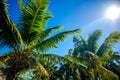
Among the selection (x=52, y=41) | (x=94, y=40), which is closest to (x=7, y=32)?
(x=52, y=41)

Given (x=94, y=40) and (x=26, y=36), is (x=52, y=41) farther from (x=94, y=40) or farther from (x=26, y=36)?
(x=94, y=40)

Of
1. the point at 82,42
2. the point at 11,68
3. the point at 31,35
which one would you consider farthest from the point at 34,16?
the point at 82,42

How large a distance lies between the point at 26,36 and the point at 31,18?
98 cm

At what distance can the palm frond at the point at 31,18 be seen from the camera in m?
11.4

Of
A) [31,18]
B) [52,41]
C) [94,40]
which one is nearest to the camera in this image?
[31,18]

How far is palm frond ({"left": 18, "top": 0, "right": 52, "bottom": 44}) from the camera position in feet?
37.4

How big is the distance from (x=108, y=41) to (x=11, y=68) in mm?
7303

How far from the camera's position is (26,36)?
38.4ft

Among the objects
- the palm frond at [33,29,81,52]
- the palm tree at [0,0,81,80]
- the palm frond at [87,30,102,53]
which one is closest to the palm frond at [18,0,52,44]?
the palm tree at [0,0,81,80]

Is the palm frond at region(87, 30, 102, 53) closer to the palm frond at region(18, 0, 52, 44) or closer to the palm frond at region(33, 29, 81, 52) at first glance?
the palm frond at region(33, 29, 81, 52)

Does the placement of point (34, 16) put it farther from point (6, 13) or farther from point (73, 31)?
point (73, 31)

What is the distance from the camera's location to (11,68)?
1067cm

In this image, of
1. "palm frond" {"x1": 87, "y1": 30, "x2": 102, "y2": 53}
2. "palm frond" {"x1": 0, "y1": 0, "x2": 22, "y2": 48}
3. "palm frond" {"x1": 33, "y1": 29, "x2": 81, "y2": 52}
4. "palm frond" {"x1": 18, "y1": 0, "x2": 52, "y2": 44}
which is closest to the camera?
"palm frond" {"x1": 0, "y1": 0, "x2": 22, "y2": 48}

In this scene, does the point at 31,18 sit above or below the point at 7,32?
above
